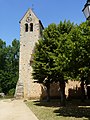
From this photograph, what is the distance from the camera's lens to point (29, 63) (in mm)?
37188

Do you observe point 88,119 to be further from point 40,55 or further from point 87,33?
point 40,55

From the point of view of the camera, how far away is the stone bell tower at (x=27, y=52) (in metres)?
36.4

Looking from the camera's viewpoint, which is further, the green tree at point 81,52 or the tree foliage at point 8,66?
the tree foliage at point 8,66

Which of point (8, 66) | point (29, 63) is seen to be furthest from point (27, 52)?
point (8, 66)

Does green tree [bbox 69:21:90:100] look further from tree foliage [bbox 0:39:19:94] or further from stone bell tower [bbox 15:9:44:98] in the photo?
tree foliage [bbox 0:39:19:94]

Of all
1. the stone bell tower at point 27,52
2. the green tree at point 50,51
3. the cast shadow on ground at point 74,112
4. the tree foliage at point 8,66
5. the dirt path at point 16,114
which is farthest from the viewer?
the tree foliage at point 8,66

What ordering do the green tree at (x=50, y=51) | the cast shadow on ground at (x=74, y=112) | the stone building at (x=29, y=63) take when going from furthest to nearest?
the stone building at (x=29, y=63)
the green tree at (x=50, y=51)
the cast shadow on ground at (x=74, y=112)

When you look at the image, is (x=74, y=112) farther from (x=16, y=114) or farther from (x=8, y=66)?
(x=8, y=66)

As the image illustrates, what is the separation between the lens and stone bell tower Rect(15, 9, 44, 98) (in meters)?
36.4

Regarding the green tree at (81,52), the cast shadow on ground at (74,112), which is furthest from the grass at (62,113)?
the green tree at (81,52)

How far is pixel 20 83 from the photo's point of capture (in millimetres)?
36469

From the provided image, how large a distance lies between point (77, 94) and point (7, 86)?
2085cm

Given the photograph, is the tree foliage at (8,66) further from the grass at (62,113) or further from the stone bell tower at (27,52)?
the grass at (62,113)

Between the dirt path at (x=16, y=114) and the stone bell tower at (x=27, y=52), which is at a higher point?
the stone bell tower at (x=27, y=52)
